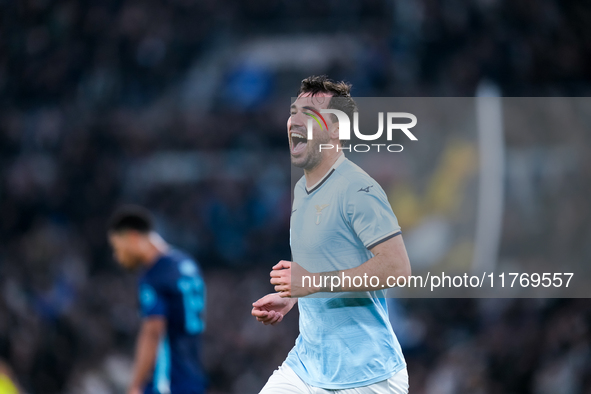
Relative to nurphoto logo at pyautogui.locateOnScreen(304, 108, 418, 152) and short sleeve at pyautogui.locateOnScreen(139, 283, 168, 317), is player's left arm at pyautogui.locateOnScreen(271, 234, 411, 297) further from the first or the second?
short sleeve at pyautogui.locateOnScreen(139, 283, 168, 317)

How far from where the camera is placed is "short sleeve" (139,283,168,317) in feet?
15.4

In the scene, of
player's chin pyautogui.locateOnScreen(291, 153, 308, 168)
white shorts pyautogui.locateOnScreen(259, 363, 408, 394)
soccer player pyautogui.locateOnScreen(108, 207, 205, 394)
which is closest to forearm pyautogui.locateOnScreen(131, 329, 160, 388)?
soccer player pyautogui.locateOnScreen(108, 207, 205, 394)

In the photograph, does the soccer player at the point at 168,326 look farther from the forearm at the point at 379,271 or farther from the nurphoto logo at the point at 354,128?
the forearm at the point at 379,271

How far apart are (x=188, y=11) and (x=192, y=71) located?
126cm

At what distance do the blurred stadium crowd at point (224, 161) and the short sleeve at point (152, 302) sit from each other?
3534mm

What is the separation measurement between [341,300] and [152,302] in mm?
2342

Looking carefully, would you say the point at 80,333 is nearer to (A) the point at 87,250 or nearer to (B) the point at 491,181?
(A) the point at 87,250

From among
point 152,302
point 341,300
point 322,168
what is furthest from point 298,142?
point 152,302

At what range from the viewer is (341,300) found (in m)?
2.72

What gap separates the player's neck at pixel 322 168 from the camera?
8.94ft

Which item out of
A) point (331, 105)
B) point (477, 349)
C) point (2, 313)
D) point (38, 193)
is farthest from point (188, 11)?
point (331, 105)

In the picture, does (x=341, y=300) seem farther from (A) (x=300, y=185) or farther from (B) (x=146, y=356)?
(B) (x=146, y=356)

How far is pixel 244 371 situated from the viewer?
8.62 metres

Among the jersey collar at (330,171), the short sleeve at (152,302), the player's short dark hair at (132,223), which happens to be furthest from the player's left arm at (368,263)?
the player's short dark hair at (132,223)
